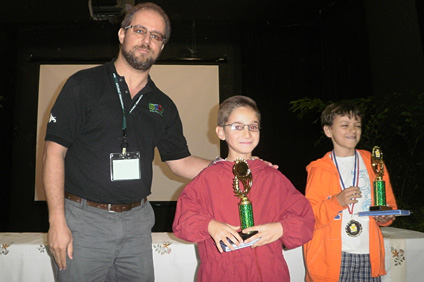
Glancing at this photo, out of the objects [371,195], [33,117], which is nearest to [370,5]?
[371,195]

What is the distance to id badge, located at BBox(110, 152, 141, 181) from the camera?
181 centimetres

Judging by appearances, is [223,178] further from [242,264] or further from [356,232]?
[356,232]

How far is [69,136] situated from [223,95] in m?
5.03

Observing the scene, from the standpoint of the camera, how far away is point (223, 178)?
5.33 ft

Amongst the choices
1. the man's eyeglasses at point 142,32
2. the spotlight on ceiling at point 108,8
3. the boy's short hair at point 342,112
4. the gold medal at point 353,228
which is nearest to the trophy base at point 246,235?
the gold medal at point 353,228

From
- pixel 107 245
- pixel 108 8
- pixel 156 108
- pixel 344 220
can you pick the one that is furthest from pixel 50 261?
pixel 108 8

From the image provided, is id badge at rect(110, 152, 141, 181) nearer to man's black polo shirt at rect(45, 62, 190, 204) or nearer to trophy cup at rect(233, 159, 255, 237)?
man's black polo shirt at rect(45, 62, 190, 204)

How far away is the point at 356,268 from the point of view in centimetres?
215

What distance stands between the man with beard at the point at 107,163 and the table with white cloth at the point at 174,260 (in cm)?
42

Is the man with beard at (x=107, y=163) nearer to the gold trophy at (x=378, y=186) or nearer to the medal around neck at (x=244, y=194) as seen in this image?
the medal around neck at (x=244, y=194)

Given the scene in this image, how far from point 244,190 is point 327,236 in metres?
0.97

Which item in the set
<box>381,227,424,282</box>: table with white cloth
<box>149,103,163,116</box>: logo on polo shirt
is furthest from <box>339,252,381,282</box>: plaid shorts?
<box>149,103,163,116</box>: logo on polo shirt

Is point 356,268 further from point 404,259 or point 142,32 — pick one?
point 142,32

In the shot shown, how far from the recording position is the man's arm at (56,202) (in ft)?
5.36
